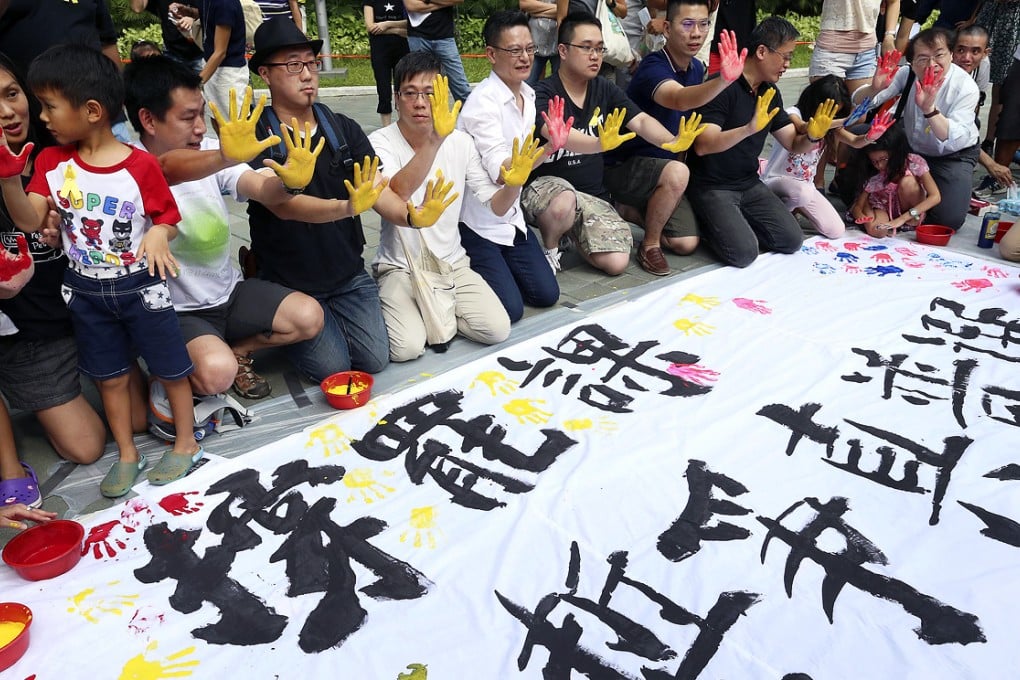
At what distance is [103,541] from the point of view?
2137 mm

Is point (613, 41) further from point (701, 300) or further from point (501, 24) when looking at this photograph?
point (701, 300)

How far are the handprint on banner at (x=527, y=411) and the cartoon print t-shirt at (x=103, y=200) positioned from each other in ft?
4.10

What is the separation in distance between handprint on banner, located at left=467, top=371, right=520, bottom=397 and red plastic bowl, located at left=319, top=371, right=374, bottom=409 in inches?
14.7

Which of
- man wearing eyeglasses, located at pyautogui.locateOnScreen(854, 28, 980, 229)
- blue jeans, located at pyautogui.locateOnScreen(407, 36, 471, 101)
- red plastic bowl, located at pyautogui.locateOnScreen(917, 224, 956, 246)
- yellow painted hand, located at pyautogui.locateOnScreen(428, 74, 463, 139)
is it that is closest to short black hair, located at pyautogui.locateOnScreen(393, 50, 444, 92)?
yellow painted hand, located at pyautogui.locateOnScreen(428, 74, 463, 139)

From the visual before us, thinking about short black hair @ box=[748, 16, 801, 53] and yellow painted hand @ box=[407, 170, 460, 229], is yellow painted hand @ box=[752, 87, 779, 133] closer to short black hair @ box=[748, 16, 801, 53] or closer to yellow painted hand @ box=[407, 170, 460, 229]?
short black hair @ box=[748, 16, 801, 53]

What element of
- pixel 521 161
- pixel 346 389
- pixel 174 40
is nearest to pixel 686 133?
pixel 521 161

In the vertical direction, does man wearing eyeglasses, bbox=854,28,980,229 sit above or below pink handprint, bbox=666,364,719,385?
above

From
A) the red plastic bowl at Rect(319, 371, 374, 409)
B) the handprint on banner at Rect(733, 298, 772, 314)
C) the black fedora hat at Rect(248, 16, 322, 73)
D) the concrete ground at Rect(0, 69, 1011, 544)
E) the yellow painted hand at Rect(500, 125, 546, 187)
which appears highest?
the black fedora hat at Rect(248, 16, 322, 73)

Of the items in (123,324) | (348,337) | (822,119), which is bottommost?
(348,337)

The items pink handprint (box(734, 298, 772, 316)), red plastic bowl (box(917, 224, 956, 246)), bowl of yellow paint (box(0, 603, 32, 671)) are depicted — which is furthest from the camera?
red plastic bowl (box(917, 224, 956, 246))

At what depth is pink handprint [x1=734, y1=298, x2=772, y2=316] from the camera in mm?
3588

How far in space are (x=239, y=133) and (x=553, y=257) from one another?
6.61 ft

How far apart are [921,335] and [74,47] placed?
10.6 ft

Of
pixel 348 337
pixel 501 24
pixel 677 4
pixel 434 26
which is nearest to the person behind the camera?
pixel 348 337
